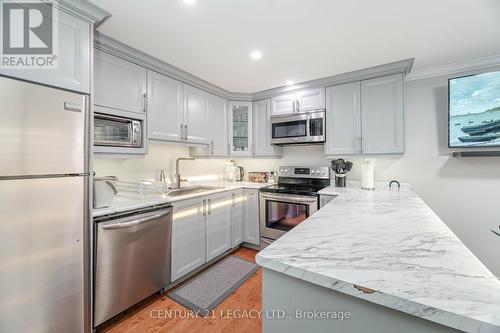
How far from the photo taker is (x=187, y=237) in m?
2.20

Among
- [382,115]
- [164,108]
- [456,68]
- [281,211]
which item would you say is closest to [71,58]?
[164,108]

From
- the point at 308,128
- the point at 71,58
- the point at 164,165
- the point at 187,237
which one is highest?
the point at 71,58

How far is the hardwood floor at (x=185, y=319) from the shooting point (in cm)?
161

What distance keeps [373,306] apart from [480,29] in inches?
Result: 92.4

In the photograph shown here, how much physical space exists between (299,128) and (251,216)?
54.2 inches

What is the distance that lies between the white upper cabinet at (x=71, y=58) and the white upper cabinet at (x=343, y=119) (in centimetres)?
244

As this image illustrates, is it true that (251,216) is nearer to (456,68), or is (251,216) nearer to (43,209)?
(43,209)

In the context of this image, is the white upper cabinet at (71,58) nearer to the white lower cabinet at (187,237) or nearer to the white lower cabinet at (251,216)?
the white lower cabinet at (187,237)

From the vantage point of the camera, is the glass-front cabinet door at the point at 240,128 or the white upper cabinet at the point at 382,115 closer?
the white upper cabinet at the point at 382,115

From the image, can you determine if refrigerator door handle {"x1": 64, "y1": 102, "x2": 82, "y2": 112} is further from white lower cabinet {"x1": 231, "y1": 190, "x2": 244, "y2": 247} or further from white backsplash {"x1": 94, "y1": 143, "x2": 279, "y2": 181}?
white lower cabinet {"x1": 231, "y1": 190, "x2": 244, "y2": 247}

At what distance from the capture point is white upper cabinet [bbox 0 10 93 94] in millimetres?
1314

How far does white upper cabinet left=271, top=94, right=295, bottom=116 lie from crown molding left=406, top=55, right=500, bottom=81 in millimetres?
1360

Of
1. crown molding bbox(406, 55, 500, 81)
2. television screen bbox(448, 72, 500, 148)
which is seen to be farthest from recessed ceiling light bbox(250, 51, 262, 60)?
television screen bbox(448, 72, 500, 148)

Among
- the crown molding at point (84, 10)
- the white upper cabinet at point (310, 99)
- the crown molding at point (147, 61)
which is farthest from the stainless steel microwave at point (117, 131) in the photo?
the white upper cabinet at point (310, 99)
